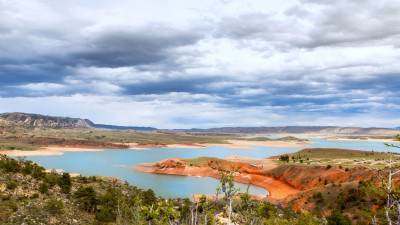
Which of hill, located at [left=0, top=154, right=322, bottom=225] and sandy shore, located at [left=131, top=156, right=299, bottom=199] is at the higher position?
hill, located at [left=0, top=154, right=322, bottom=225]

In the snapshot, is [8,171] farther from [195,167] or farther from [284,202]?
[195,167]

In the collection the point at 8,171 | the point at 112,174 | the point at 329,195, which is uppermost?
the point at 8,171

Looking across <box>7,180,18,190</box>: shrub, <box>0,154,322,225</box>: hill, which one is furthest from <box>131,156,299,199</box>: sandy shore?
<box>7,180,18,190</box>: shrub

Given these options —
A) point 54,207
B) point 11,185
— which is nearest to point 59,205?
point 54,207

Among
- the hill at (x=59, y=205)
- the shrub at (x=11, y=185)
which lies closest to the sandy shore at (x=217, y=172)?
the hill at (x=59, y=205)

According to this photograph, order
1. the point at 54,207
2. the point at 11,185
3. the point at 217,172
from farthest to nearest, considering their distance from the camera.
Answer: the point at 217,172 < the point at 11,185 < the point at 54,207

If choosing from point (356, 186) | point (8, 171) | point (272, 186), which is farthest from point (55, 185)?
point (272, 186)

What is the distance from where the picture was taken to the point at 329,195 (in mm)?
49219

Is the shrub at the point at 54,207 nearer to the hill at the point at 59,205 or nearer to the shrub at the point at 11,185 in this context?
the hill at the point at 59,205

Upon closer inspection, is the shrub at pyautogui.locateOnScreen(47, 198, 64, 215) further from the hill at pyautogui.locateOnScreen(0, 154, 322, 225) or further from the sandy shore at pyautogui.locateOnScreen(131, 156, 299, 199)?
the sandy shore at pyautogui.locateOnScreen(131, 156, 299, 199)

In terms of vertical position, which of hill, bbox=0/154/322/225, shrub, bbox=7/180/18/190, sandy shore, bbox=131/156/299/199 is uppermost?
shrub, bbox=7/180/18/190

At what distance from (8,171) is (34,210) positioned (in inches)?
675

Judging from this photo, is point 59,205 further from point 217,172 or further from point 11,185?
point 217,172

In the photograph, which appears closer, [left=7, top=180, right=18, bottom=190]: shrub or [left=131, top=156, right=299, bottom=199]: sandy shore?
[left=7, top=180, right=18, bottom=190]: shrub
